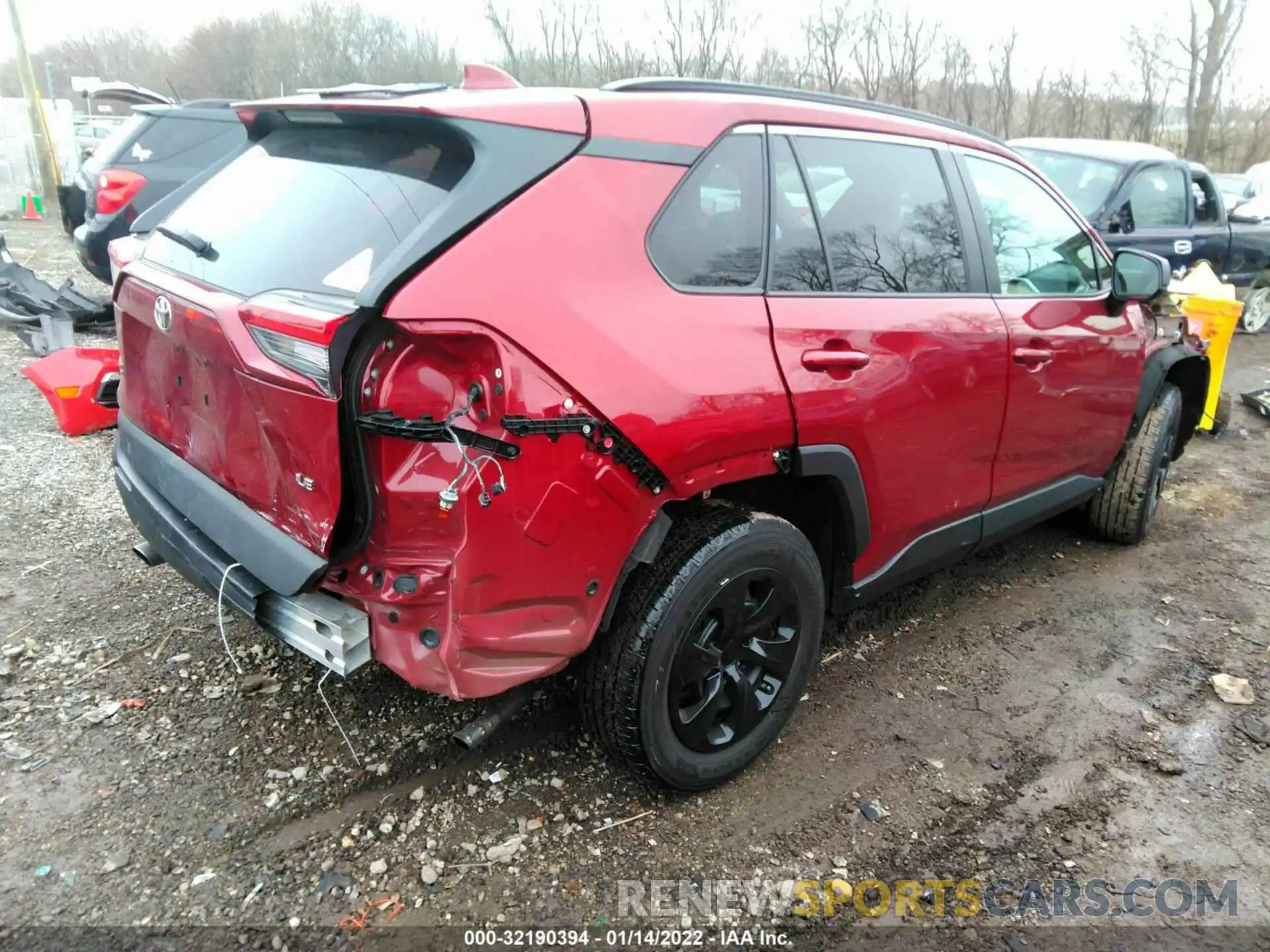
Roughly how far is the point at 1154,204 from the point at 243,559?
8.65 metres

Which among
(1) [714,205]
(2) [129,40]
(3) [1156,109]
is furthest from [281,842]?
(2) [129,40]

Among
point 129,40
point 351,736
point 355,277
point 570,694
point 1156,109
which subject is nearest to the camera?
point 355,277

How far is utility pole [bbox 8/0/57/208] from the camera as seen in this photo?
1688 centimetres

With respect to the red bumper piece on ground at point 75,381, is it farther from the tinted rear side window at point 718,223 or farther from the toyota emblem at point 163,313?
the tinted rear side window at point 718,223

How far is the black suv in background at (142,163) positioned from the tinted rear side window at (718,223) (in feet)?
20.0

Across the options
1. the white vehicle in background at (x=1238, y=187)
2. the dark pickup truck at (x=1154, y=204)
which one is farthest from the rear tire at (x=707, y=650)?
the white vehicle in background at (x=1238, y=187)

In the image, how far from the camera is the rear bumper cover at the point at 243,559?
82.7 inches

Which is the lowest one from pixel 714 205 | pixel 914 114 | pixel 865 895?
pixel 865 895

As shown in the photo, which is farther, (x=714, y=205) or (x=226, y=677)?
(x=226, y=677)

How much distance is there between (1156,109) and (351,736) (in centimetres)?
3376

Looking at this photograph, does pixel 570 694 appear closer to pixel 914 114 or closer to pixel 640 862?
pixel 640 862

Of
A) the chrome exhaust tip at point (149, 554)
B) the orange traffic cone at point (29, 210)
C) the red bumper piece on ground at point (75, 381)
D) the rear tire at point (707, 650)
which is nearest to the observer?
the rear tire at point (707, 650)

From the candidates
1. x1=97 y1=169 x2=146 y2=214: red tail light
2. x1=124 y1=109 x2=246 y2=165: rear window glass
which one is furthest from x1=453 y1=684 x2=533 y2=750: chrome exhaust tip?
x1=124 y1=109 x2=246 y2=165: rear window glass

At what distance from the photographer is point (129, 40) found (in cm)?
5697
